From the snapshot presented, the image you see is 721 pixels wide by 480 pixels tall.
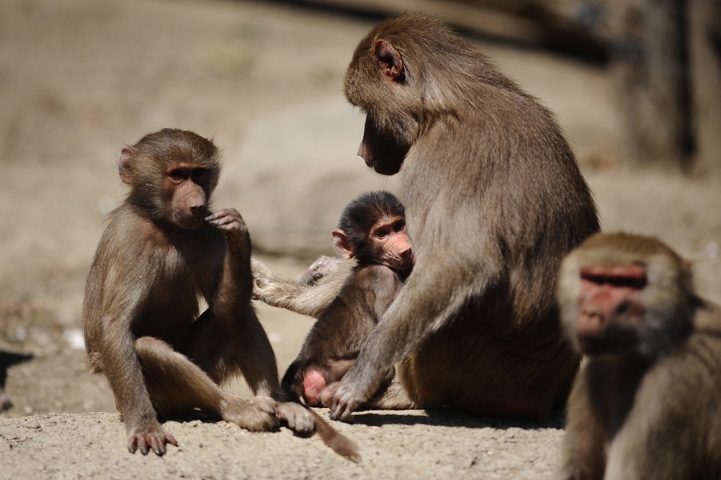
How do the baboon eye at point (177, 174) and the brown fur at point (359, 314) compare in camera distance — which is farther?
the brown fur at point (359, 314)

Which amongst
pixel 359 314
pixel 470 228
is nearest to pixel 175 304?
pixel 359 314

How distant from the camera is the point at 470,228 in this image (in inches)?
205

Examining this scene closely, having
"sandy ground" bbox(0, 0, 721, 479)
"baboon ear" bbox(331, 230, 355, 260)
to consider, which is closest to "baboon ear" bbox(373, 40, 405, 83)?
"baboon ear" bbox(331, 230, 355, 260)

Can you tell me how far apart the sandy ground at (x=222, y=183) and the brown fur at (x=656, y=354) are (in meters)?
1.01

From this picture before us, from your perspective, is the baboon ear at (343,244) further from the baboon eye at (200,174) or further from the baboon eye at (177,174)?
the baboon eye at (177,174)

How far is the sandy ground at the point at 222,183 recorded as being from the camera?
16.6 feet

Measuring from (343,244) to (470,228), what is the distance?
1309 millimetres

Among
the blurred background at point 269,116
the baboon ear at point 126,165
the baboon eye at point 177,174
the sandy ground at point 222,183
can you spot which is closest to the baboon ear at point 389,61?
the baboon eye at point 177,174

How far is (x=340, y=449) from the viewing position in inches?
196

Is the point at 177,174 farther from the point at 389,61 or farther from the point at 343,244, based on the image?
the point at 389,61

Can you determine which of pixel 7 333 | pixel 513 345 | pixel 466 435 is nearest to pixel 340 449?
pixel 466 435

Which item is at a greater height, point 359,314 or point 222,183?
point 359,314

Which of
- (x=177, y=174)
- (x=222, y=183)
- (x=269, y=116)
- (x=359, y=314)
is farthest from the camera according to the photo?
(x=269, y=116)

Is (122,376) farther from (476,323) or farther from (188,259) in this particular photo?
(476,323)
